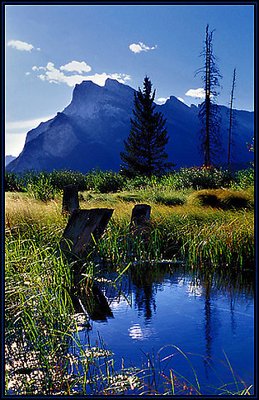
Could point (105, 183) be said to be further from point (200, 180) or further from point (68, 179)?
Result: point (200, 180)

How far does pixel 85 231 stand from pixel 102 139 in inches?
2768

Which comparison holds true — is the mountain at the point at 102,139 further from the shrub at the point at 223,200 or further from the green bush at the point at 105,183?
the shrub at the point at 223,200

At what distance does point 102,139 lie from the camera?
76250mm

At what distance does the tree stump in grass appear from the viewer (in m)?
6.60

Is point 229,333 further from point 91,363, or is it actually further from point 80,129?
point 80,129

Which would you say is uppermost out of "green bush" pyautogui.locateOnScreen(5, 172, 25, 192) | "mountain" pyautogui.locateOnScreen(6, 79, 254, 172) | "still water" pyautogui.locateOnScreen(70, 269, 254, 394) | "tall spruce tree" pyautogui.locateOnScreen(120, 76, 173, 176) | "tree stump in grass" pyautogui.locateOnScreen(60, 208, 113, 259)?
"mountain" pyautogui.locateOnScreen(6, 79, 254, 172)

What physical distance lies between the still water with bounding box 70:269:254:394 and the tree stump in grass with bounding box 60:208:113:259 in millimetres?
605

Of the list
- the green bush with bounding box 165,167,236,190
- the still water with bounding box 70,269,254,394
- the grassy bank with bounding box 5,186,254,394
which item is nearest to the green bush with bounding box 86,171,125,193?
the green bush with bounding box 165,167,236,190

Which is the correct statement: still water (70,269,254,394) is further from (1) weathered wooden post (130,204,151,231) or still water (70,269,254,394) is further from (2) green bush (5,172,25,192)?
(2) green bush (5,172,25,192)

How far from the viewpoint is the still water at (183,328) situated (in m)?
3.94

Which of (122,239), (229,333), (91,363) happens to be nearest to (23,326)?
(91,363)

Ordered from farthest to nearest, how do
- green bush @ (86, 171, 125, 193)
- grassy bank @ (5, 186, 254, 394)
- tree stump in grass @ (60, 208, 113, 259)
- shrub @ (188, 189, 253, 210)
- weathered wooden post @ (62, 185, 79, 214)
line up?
green bush @ (86, 171, 125, 193) → shrub @ (188, 189, 253, 210) → weathered wooden post @ (62, 185, 79, 214) → tree stump in grass @ (60, 208, 113, 259) → grassy bank @ (5, 186, 254, 394)

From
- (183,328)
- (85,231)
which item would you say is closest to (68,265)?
(85,231)

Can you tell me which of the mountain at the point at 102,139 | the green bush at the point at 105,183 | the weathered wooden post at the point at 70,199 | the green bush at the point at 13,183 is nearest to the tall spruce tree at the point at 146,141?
the green bush at the point at 105,183
